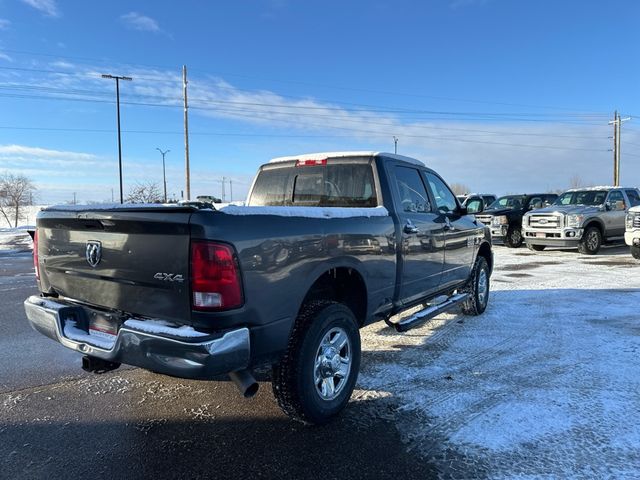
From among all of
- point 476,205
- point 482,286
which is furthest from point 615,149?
point 482,286

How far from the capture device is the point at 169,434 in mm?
3316

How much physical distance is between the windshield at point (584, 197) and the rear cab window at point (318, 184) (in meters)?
13.1

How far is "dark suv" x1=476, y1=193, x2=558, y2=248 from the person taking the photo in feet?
55.1

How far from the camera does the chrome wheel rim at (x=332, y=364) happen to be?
11.2 ft

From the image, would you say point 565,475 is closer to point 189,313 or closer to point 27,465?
point 189,313

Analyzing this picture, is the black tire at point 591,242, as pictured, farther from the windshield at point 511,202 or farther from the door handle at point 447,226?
the door handle at point 447,226

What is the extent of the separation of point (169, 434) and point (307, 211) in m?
1.81

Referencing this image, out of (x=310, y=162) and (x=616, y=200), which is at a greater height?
(x=310, y=162)

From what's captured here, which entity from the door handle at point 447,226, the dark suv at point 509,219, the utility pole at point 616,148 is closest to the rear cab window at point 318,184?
the door handle at point 447,226

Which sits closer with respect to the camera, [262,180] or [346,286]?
[346,286]

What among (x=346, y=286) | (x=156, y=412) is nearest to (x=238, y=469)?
(x=156, y=412)

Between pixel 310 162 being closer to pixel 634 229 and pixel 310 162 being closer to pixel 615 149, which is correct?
pixel 634 229

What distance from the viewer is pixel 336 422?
137 inches

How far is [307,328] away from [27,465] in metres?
1.88
